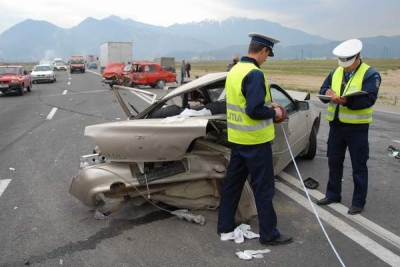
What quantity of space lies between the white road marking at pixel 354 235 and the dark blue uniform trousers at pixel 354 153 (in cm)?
Result: 38

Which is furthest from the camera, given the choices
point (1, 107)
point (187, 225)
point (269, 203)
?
point (1, 107)

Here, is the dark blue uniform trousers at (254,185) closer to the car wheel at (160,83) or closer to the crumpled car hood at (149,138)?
the crumpled car hood at (149,138)

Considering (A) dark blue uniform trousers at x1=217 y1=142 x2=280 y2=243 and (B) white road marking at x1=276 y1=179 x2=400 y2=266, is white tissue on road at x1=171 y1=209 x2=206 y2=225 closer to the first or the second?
(A) dark blue uniform trousers at x1=217 y1=142 x2=280 y2=243

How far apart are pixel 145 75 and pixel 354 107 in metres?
19.3

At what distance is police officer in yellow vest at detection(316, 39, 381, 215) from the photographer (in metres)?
4.01

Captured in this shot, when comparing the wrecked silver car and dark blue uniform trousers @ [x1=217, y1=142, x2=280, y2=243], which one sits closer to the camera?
dark blue uniform trousers @ [x1=217, y1=142, x2=280, y2=243]

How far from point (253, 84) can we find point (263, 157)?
0.66 m

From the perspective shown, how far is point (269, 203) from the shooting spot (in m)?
3.41

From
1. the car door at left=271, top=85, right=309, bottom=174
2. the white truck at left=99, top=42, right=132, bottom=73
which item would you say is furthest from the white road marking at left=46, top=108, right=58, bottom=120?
the white truck at left=99, top=42, right=132, bottom=73

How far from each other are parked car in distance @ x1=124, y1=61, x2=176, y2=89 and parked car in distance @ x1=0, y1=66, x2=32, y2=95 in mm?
5376

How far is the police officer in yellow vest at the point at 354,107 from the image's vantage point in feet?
13.1

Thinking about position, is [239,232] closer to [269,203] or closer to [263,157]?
[269,203]

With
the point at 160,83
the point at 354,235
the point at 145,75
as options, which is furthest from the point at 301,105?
the point at 160,83

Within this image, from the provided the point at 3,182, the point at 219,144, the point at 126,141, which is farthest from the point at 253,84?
the point at 3,182
